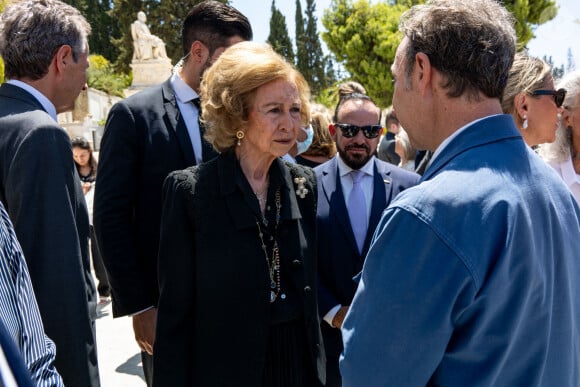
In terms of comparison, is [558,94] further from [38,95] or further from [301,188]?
[38,95]

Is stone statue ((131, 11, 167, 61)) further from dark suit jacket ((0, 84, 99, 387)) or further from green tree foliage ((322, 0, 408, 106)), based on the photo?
dark suit jacket ((0, 84, 99, 387))

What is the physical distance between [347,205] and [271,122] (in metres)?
1.07

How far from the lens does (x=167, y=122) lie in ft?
8.82

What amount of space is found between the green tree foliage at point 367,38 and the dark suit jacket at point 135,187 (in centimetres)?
2894

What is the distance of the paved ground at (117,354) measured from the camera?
4570 millimetres

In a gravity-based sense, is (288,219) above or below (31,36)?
below

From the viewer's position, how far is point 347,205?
3.29m

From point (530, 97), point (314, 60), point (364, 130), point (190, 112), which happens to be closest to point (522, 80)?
point (530, 97)

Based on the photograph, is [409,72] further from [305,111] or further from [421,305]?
[305,111]

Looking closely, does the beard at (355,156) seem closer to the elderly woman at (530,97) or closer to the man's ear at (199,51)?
the elderly woman at (530,97)

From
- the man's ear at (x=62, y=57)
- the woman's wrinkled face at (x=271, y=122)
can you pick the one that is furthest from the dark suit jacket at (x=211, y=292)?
the man's ear at (x=62, y=57)

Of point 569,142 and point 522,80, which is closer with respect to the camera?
point 522,80

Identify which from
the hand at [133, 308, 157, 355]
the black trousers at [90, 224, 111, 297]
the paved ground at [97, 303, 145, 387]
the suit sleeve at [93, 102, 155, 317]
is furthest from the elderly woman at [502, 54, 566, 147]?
the black trousers at [90, 224, 111, 297]

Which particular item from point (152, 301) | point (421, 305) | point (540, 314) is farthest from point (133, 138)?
point (540, 314)
